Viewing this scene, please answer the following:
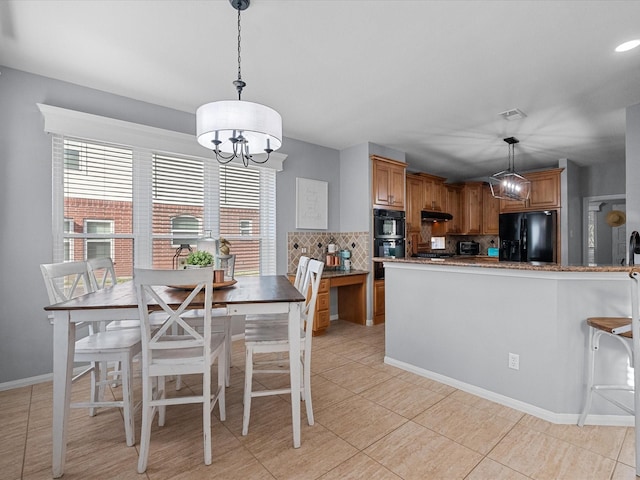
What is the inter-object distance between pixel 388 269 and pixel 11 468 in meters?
2.86

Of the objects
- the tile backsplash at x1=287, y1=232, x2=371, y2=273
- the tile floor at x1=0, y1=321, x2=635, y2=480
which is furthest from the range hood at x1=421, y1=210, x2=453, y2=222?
the tile floor at x1=0, y1=321, x2=635, y2=480

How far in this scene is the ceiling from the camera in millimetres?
1971

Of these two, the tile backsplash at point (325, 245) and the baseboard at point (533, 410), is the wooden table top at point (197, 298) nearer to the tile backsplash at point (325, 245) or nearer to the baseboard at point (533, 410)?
the baseboard at point (533, 410)

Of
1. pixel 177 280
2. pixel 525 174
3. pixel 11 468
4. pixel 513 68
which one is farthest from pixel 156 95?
pixel 525 174

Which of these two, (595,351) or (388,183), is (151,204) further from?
(595,351)

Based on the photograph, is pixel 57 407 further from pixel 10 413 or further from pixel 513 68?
pixel 513 68

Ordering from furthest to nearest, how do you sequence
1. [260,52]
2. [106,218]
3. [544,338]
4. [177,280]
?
[106,218]
[260,52]
[544,338]
[177,280]

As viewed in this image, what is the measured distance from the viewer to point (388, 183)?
4.79 meters

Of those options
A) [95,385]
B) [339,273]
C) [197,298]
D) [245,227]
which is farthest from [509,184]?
[95,385]

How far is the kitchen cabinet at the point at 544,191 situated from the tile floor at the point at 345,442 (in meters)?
4.30

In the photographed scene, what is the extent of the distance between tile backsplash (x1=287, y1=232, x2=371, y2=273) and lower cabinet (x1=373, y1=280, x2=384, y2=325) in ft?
1.02

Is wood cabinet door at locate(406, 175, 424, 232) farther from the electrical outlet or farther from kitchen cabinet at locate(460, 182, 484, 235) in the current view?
the electrical outlet

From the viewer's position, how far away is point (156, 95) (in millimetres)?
3117

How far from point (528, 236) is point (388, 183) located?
2738 mm
